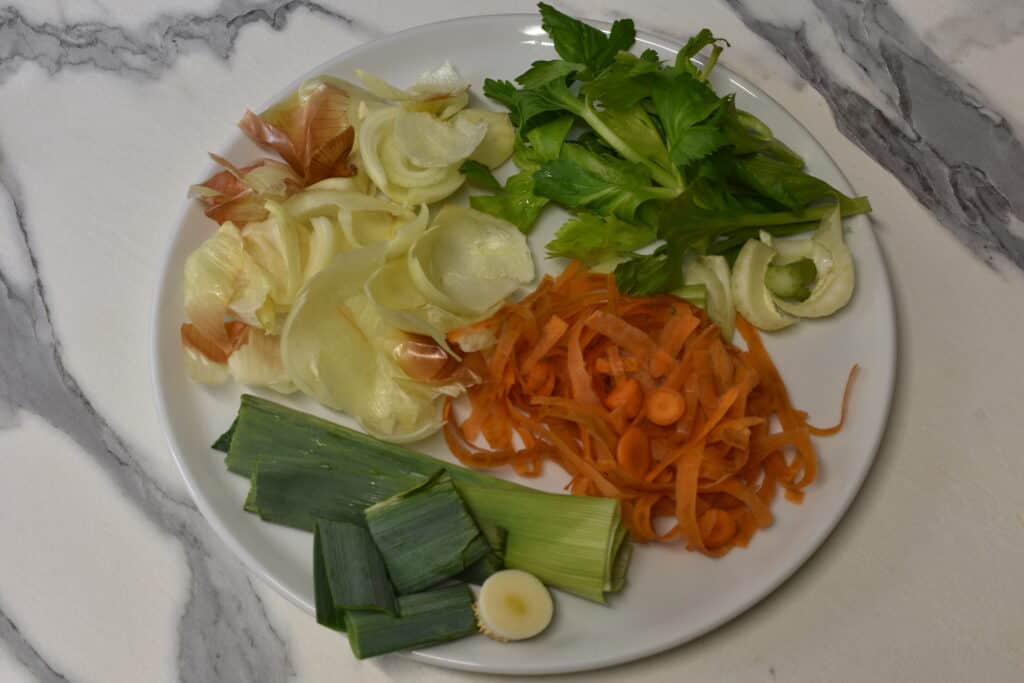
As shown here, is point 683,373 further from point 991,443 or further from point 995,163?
point 995,163

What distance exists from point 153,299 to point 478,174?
0.70 m

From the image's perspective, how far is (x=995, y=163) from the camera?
204cm

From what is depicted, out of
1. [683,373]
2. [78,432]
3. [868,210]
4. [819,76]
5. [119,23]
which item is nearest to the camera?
[683,373]

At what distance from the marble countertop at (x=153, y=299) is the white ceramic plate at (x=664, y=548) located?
0.41 ft

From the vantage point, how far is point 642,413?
167 centimetres

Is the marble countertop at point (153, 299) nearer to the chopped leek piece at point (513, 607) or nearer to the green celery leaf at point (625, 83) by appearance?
the chopped leek piece at point (513, 607)

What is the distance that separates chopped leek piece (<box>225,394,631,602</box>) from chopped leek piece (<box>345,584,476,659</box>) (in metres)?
0.13

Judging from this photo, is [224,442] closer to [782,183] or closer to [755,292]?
[755,292]

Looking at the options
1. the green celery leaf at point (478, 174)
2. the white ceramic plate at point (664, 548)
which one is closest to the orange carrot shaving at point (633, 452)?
the white ceramic plate at point (664, 548)

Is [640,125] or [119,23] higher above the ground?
[640,125]

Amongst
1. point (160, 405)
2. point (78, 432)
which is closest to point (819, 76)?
point (160, 405)

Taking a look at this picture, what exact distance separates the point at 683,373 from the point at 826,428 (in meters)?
0.28

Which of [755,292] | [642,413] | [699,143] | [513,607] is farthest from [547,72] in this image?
[513,607]

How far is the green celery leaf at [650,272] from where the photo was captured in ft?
5.61
